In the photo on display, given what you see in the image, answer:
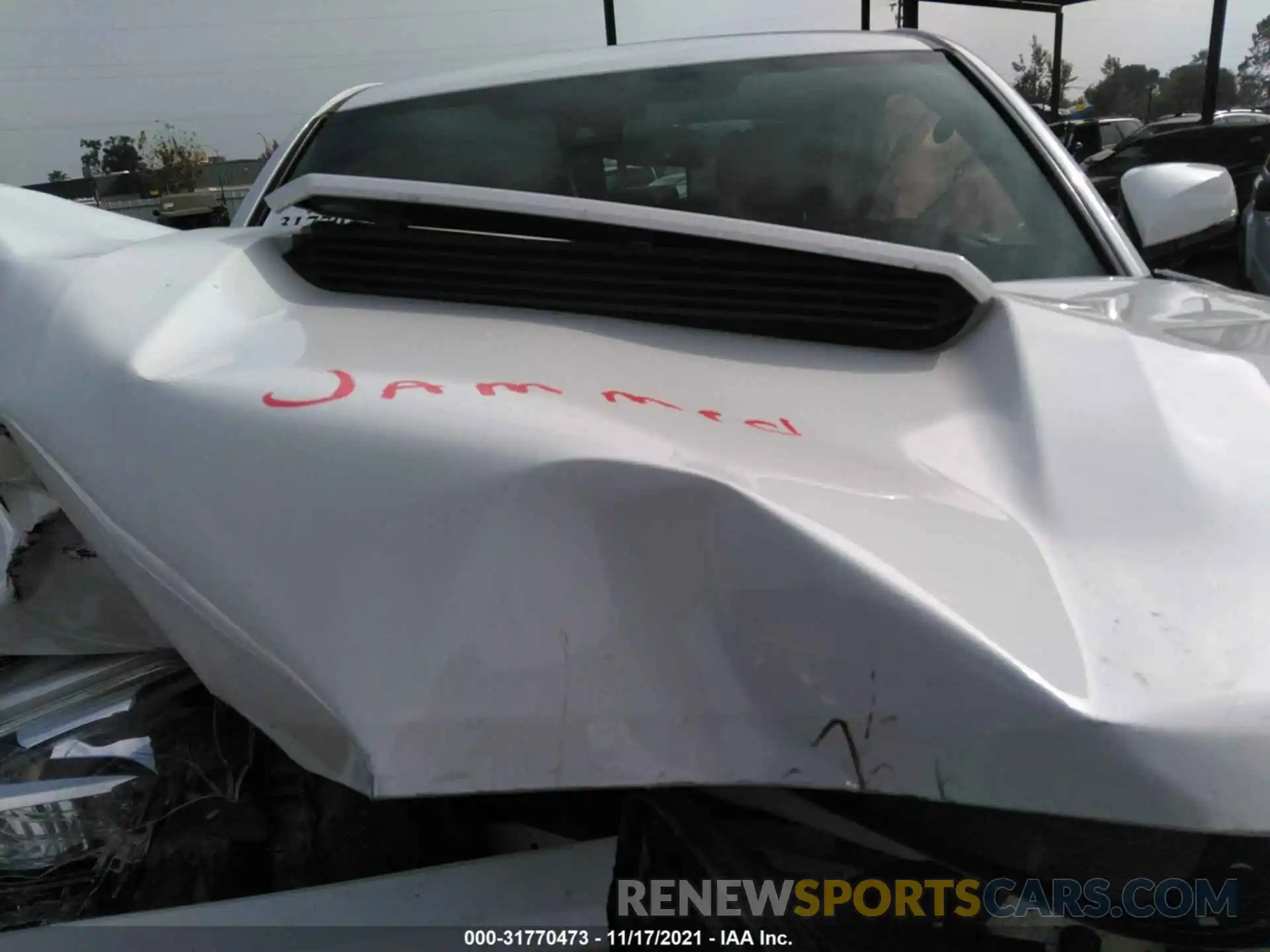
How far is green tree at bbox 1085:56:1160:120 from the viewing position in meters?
48.6

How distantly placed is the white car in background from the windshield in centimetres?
39

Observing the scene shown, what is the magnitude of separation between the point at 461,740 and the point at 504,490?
236 mm

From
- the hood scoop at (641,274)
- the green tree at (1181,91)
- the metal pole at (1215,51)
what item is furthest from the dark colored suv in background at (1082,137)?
the green tree at (1181,91)

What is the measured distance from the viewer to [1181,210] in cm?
216

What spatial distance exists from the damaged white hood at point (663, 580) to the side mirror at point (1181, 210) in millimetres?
1262

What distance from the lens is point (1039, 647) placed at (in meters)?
0.85

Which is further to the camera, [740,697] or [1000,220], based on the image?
[1000,220]

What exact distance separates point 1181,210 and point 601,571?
1918mm

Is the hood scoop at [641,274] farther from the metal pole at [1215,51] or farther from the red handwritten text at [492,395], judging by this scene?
the metal pole at [1215,51]

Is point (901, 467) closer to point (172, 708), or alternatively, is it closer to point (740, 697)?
point (740, 697)

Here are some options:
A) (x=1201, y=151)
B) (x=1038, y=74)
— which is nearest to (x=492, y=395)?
(x=1201, y=151)

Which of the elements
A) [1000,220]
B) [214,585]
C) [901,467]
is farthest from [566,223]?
[1000,220]

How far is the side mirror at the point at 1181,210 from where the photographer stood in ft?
7.11

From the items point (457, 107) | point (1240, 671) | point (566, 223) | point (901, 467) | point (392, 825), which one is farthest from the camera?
point (457, 107)
